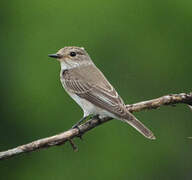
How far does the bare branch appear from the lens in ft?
16.7

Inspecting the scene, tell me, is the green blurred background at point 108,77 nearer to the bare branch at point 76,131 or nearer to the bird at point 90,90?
the bird at point 90,90

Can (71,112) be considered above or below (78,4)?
below

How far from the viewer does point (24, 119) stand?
13.6 metres

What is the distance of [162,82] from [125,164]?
1522 mm

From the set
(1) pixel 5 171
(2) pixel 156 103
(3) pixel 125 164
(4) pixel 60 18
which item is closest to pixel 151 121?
(3) pixel 125 164

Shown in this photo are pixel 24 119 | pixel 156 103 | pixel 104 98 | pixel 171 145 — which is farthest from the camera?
pixel 24 119

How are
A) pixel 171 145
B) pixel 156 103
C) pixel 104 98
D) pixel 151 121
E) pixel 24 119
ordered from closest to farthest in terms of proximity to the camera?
pixel 156 103 < pixel 104 98 < pixel 151 121 < pixel 171 145 < pixel 24 119

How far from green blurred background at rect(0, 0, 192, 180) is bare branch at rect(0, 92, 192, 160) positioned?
5.43 metres

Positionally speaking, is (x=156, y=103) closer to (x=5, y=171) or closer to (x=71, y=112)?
(x=71, y=112)

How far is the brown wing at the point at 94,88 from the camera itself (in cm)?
639

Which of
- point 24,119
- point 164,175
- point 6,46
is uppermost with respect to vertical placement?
point 6,46

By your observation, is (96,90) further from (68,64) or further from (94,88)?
(68,64)

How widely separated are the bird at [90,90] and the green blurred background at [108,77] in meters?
3.93

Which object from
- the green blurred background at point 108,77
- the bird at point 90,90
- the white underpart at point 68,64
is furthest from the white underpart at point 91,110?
the green blurred background at point 108,77
